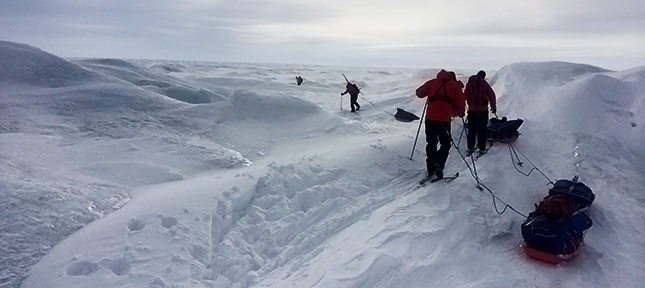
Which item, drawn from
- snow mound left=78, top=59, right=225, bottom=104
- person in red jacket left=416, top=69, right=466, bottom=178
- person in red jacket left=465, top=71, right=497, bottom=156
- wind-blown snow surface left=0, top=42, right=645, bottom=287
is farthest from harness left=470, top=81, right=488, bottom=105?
snow mound left=78, top=59, right=225, bottom=104

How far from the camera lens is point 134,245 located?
505cm

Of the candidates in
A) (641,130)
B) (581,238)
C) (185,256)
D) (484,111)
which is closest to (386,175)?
(484,111)

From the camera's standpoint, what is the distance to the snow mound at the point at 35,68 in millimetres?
13531

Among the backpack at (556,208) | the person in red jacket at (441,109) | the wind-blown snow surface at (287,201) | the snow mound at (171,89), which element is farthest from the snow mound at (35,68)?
the backpack at (556,208)

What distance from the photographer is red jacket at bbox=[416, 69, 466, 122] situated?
705 cm

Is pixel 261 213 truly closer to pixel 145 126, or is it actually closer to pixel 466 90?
pixel 466 90

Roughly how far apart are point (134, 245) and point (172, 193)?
146 centimetres

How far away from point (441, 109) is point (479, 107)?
1.82 metres

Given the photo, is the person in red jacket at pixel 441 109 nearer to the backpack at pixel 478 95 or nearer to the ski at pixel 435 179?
the ski at pixel 435 179

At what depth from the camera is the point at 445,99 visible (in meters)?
7.04

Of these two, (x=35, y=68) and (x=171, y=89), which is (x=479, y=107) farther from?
(x=171, y=89)

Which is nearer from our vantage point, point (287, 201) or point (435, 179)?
point (287, 201)

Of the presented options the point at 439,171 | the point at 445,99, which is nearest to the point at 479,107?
the point at 445,99

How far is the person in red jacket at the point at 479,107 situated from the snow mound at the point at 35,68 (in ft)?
39.6
